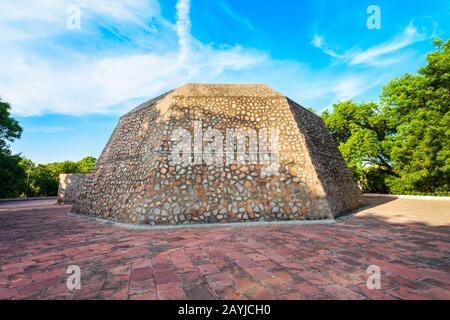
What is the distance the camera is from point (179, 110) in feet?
29.1

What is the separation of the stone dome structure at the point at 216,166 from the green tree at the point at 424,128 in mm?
7776

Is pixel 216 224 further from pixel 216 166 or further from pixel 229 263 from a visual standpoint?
pixel 229 263

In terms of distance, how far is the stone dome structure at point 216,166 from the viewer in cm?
739

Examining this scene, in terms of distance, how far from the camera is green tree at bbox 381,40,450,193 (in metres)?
13.6

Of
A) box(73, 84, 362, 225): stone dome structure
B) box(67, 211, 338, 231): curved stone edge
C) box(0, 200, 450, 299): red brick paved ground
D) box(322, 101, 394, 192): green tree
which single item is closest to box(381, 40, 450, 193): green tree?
box(322, 101, 394, 192): green tree

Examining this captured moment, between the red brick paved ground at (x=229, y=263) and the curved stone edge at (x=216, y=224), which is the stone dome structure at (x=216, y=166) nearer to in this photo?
the curved stone edge at (x=216, y=224)

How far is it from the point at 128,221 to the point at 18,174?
1800 cm

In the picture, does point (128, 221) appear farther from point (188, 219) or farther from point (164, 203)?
point (188, 219)

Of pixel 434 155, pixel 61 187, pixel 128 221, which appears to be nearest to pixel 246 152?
pixel 128 221

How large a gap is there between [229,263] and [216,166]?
4818mm

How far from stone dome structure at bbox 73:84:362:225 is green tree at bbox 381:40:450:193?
306 inches

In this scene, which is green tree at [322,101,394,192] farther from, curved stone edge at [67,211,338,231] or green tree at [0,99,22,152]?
green tree at [0,99,22,152]

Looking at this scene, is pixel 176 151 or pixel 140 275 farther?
pixel 176 151

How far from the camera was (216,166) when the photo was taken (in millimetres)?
8117
